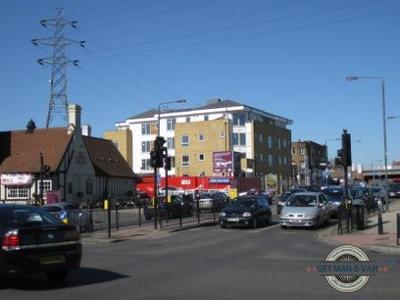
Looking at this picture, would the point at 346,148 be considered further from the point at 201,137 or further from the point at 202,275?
the point at 201,137

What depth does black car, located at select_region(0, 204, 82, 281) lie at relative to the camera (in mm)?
11539

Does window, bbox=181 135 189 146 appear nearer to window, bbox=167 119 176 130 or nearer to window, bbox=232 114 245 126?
window, bbox=232 114 245 126

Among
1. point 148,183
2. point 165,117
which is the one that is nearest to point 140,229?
point 148,183

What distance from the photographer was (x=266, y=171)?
360ft

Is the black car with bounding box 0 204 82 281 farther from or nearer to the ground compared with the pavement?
farther from the ground

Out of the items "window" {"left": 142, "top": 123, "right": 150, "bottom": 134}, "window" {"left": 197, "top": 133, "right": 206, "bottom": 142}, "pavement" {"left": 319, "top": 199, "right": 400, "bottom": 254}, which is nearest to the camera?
"pavement" {"left": 319, "top": 199, "right": 400, "bottom": 254}

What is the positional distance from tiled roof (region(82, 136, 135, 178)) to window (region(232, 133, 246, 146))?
3496 centimetres

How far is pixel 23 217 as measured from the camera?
12398 millimetres

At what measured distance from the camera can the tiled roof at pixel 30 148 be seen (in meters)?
60.4

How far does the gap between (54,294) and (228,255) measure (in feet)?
26.8

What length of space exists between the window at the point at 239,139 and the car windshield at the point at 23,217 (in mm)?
93377

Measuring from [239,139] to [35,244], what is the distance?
94.8 meters

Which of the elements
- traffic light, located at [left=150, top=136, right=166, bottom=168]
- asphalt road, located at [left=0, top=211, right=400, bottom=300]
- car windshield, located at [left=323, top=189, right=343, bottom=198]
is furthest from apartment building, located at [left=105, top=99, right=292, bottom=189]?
asphalt road, located at [left=0, top=211, right=400, bottom=300]

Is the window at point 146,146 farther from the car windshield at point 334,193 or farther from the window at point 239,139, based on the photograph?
the car windshield at point 334,193
